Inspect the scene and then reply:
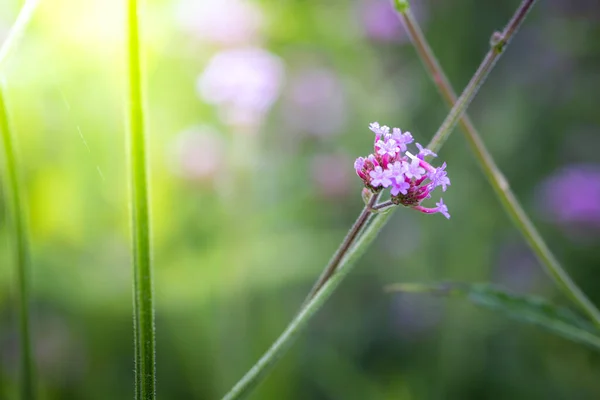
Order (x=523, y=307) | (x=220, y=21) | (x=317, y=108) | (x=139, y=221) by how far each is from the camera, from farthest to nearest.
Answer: (x=317, y=108)
(x=220, y=21)
(x=523, y=307)
(x=139, y=221)

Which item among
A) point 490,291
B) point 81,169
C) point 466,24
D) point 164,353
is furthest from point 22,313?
point 466,24

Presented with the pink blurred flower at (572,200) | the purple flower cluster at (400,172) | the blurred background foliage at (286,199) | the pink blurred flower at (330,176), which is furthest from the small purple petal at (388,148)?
the pink blurred flower at (572,200)

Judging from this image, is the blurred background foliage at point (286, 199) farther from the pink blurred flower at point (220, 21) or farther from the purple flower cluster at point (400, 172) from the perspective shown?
the purple flower cluster at point (400, 172)

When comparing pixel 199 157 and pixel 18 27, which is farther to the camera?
pixel 199 157

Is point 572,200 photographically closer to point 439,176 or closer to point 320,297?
point 439,176

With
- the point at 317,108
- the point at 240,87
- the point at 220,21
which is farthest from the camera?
the point at 317,108

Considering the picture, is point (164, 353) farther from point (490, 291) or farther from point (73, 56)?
point (490, 291)

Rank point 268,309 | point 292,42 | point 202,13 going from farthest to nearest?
point 292,42 → point 202,13 → point 268,309

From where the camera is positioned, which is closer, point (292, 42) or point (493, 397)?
point (493, 397)

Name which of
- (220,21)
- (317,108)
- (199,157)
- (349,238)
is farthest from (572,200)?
(349,238)
